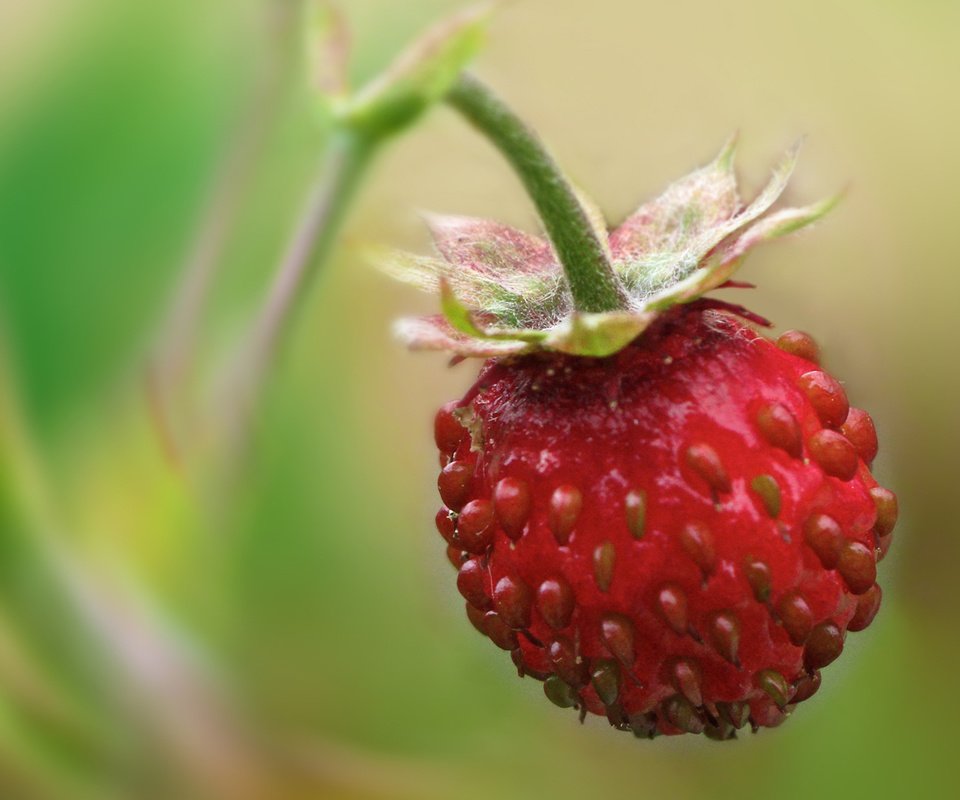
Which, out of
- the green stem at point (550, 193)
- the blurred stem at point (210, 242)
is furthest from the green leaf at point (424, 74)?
the blurred stem at point (210, 242)

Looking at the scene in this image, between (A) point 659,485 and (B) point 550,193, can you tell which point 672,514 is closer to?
(A) point 659,485

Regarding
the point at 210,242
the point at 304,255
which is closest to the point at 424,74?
the point at 304,255

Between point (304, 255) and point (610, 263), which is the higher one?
point (304, 255)

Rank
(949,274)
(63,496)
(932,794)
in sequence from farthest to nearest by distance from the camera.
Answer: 1. (949,274)
2. (932,794)
3. (63,496)

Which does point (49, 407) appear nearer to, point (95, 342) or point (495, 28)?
point (95, 342)

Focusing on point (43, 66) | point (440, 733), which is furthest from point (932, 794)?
point (43, 66)

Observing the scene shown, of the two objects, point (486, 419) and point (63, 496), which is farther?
point (63, 496)

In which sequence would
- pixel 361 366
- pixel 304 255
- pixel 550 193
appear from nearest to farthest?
pixel 550 193
pixel 304 255
pixel 361 366
